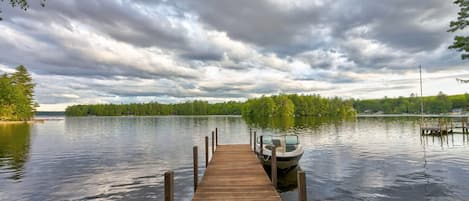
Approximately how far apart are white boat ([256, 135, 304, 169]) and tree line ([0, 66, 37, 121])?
295 feet

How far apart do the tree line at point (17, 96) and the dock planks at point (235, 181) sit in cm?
8957

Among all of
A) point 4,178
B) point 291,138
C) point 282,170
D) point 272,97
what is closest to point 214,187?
point 282,170

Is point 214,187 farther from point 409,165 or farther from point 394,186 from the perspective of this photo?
point 409,165

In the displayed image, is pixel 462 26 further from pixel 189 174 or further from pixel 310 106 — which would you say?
pixel 310 106

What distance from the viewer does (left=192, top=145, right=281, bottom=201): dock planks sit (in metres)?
9.59

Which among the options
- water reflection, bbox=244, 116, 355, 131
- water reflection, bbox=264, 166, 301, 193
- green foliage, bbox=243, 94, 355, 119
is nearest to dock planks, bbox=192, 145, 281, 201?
water reflection, bbox=264, 166, 301, 193

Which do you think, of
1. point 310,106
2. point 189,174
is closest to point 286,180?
point 189,174

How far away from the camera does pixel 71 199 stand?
12.3 metres

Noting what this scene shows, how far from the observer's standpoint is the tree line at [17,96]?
79.7m

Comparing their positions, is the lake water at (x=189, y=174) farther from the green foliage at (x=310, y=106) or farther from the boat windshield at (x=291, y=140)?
the green foliage at (x=310, y=106)

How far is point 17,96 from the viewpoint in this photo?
81062 millimetres

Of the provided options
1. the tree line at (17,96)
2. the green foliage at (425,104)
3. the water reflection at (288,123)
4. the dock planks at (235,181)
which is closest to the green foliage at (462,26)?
the dock planks at (235,181)

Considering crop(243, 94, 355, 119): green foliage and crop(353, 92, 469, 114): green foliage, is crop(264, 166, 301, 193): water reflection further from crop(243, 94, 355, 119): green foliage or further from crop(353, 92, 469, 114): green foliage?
crop(353, 92, 469, 114): green foliage

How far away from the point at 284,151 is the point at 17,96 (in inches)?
3662
